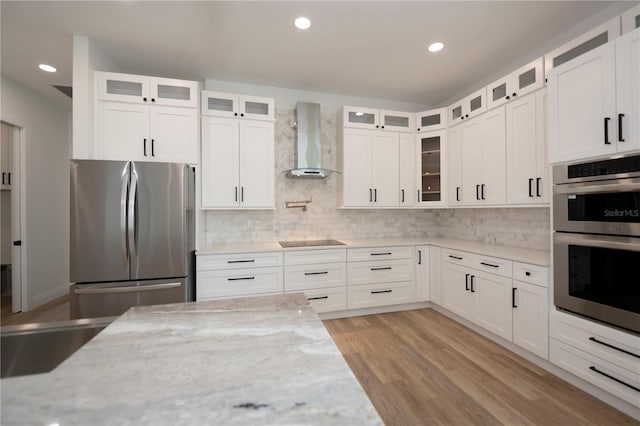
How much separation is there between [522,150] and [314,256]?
235 cm

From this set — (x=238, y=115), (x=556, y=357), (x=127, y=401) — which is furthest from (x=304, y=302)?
(x=238, y=115)

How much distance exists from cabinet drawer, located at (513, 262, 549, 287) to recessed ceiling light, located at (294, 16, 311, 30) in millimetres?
2813

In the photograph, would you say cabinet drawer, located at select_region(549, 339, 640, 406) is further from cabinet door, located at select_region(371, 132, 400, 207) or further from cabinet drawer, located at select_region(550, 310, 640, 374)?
cabinet door, located at select_region(371, 132, 400, 207)

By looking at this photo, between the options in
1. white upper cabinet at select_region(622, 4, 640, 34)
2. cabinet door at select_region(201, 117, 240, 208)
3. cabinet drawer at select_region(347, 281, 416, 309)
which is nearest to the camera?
white upper cabinet at select_region(622, 4, 640, 34)

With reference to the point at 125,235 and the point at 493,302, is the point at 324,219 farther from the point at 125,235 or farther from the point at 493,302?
the point at 125,235

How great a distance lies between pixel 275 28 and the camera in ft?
8.02

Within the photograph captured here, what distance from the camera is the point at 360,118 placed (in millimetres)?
3639

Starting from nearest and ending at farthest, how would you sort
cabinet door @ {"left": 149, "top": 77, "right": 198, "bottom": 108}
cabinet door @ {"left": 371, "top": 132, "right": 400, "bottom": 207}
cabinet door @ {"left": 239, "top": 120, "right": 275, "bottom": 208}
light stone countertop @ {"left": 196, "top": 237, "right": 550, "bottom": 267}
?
light stone countertop @ {"left": 196, "top": 237, "right": 550, "bottom": 267} → cabinet door @ {"left": 149, "top": 77, "right": 198, "bottom": 108} → cabinet door @ {"left": 239, "top": 120, "right": 275, "bottom": 208} → cabinet door @ {"left": 371, "top": 132, "right": 400, "bottom": 207}

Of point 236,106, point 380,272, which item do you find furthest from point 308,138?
point 380,272

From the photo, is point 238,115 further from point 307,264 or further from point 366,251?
point 366,251

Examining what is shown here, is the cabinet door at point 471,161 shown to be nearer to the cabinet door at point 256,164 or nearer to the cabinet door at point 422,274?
the cabinet door at point 422,274

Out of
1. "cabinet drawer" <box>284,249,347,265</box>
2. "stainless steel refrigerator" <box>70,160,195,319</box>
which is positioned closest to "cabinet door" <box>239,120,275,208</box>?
"cabinet drawer" <box>284,249,347,265</box>

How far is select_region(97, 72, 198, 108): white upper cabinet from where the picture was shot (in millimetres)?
2615

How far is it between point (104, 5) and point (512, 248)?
4413mm
